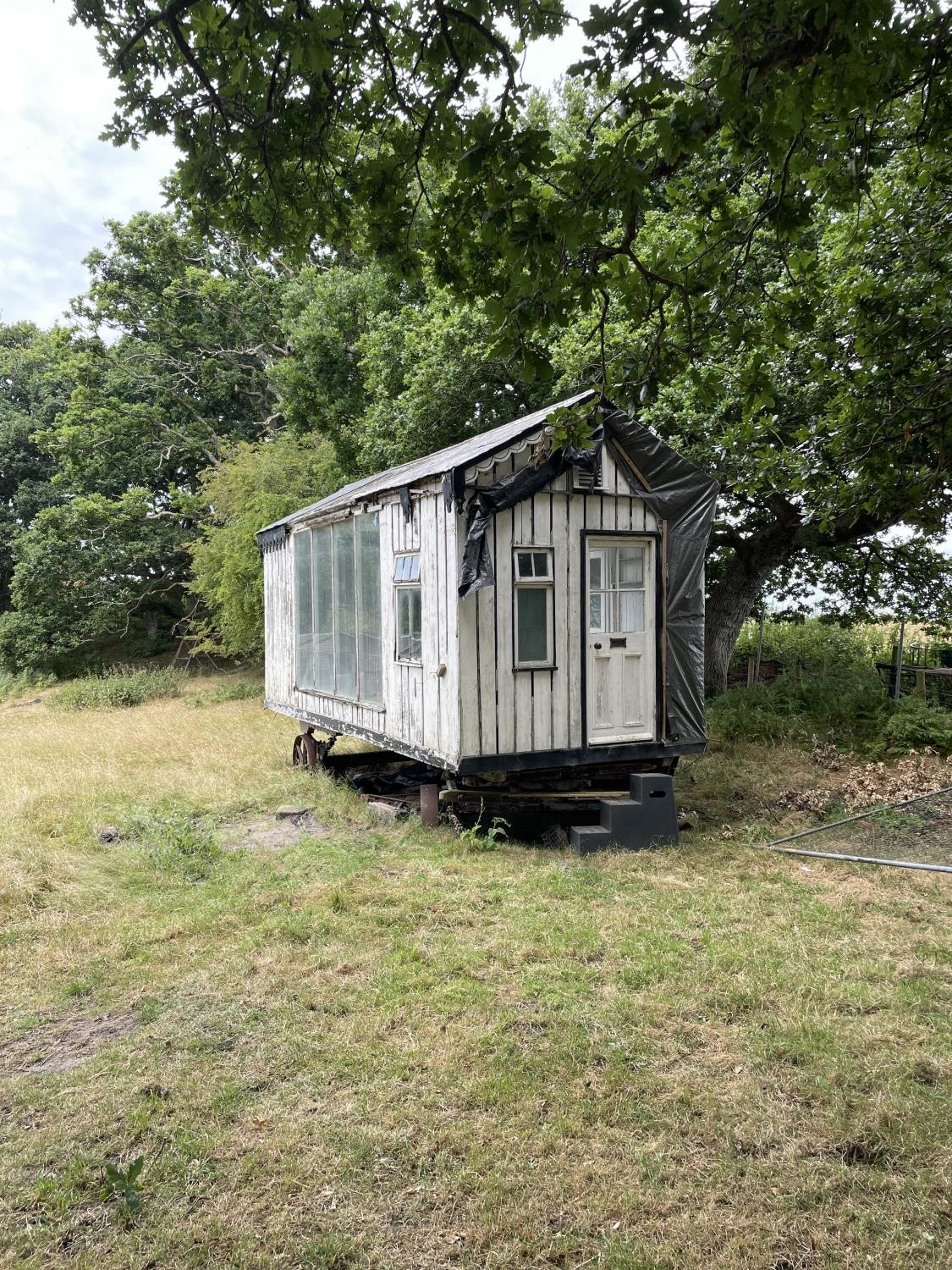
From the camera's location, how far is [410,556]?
7797 millimetres

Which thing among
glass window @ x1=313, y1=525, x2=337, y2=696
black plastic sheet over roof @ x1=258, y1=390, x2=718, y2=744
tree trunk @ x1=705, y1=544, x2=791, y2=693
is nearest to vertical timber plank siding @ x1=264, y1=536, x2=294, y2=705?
glass window @ x1=313, y1=525, x2=337, y2=696

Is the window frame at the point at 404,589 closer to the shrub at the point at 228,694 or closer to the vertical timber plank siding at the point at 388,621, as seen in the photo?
the vertical timber plank siding at the point at 388,621

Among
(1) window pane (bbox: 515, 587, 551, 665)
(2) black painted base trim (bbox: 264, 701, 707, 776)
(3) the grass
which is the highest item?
(1) window pane (bbox: 515, 587, 551, 665)

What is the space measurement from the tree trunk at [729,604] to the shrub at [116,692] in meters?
12.8

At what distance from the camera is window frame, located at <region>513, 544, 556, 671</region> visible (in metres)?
7.12

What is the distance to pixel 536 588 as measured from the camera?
285 inches

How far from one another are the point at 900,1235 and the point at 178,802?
7.52m

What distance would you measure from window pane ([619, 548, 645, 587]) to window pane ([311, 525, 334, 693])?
11.8 feet

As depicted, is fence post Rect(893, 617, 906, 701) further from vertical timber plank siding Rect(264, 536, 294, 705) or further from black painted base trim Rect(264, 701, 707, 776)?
vertical timber plank siding Rect(264, 536, 294, 705)

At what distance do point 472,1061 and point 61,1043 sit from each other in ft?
6.31

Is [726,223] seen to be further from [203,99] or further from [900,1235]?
[900,1235]

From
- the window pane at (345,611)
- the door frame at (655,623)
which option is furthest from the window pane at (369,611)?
the door frame at (655,623)

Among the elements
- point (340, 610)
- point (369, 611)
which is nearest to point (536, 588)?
point (369, 611)

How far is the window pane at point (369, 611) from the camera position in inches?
336
